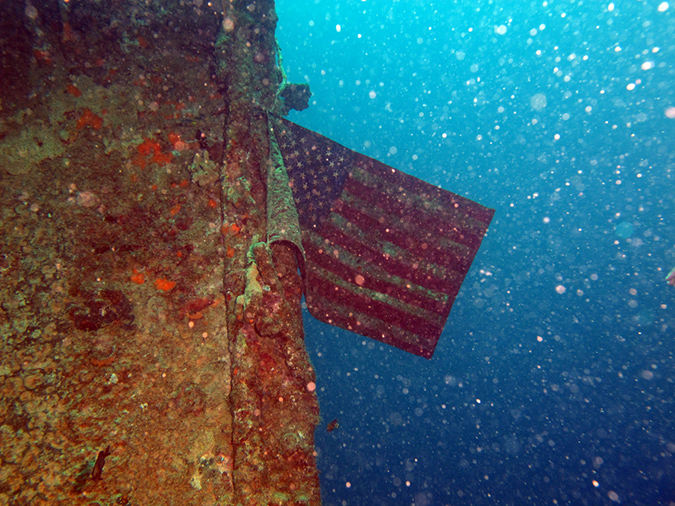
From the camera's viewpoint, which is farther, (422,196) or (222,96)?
(422,196)

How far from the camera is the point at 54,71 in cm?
190

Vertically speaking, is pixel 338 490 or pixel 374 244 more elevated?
pixel 374 244

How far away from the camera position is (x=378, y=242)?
360cm

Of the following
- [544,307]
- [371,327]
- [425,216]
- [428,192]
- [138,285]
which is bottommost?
[138,285]

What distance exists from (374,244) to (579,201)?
39.2 metres

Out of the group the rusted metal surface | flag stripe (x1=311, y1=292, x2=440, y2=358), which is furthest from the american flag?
the rusted metal surface

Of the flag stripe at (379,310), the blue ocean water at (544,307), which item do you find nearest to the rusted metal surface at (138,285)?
the flag stripe at (379,310)

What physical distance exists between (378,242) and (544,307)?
27828mm

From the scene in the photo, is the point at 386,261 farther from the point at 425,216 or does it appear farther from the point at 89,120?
the point at 89,120

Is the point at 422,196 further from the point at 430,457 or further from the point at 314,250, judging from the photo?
the point at 430,457

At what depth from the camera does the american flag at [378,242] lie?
3.36 m

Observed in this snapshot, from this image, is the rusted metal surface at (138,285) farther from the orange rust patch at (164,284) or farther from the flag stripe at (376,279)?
the flag stripe at (376,279)

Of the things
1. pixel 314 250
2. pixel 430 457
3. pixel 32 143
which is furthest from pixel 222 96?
pixel 430 457

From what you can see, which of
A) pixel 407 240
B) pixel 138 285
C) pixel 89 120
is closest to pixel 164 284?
pixel 138 285
